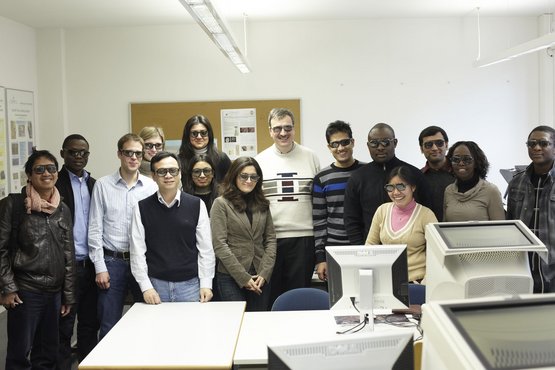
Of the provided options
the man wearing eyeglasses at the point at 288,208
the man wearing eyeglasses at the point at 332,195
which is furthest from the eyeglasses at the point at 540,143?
the man wearing eyeglasses at the point at 288,208

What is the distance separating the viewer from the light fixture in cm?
357

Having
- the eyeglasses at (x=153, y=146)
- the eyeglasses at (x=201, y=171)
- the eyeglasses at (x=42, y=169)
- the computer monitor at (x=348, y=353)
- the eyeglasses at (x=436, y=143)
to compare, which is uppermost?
the eyeglasses at (x=153, y=146)

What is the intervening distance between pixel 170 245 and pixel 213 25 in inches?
75.9

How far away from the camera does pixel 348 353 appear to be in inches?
58.2

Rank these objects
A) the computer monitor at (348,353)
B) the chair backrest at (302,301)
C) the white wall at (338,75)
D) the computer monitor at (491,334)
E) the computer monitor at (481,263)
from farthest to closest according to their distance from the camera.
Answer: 1. the white wall at (338,75)
2. the chair backrest at (302,301)
3. the computer monitor at (481,263)
4. the computer monitor at (348,353)
5. the computer monitor at (491,334)

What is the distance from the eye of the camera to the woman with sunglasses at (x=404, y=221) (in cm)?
325

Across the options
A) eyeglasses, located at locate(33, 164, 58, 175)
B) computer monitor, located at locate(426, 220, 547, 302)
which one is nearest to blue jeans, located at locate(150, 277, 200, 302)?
eyeglasses, located at locate(33, 164, 58, 175)

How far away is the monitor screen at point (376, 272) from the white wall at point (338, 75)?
416 cm

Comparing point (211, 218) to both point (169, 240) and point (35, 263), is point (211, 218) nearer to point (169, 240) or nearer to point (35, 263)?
point (169, 240)

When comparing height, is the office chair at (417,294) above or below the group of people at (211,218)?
below

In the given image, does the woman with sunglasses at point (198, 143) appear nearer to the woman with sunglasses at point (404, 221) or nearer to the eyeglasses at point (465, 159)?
the woman with sunglasses at point (404, 221)

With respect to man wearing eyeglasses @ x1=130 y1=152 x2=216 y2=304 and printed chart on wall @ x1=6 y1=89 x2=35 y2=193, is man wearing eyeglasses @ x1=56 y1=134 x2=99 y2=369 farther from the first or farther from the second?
printed chart on wall @ x1=6 y1=89 x2=35 y2=193

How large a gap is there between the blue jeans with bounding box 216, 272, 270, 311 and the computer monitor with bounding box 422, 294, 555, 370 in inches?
97.7

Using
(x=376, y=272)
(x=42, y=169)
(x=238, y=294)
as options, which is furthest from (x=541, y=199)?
(x=42, y=169)
